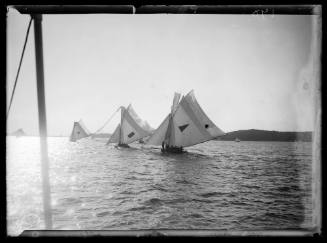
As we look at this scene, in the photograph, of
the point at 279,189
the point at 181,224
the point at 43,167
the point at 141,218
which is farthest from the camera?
the point at 279,189

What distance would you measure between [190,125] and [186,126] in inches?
27.3

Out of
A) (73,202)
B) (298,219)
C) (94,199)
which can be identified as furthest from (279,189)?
(73,202)

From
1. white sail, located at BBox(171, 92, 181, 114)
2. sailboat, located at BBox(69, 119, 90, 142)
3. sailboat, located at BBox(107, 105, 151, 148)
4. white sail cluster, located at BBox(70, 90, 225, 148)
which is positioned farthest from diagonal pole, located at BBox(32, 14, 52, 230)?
sailboat, located at BBox(69, 119, 90, 142)

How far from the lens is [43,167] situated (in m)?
2.92

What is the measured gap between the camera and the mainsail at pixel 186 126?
3869cm

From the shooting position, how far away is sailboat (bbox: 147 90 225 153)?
3870cm

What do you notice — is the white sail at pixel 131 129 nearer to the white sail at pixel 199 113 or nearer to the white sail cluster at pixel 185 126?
the white sail cluster at pixel 185 126

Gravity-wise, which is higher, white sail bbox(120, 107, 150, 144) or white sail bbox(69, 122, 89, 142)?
white sail bbox(120, 107, 150, 144)

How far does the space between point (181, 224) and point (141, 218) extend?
1.93 metres

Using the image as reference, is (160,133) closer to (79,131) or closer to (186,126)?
(186,126)

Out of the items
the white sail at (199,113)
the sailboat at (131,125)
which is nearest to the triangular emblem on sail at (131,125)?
the sailboat at (131,125)

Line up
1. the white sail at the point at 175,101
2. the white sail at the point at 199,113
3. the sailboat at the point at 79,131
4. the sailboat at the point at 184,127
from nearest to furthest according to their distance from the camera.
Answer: the white sail at the point at 199,113 < the sailboat at the point at 184,127 < the white sail at the point at 175,101 < the sailboat at the point at 79,131

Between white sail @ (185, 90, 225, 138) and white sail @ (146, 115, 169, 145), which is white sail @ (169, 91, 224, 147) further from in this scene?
white sail @ (146, 115, 169, 145)
